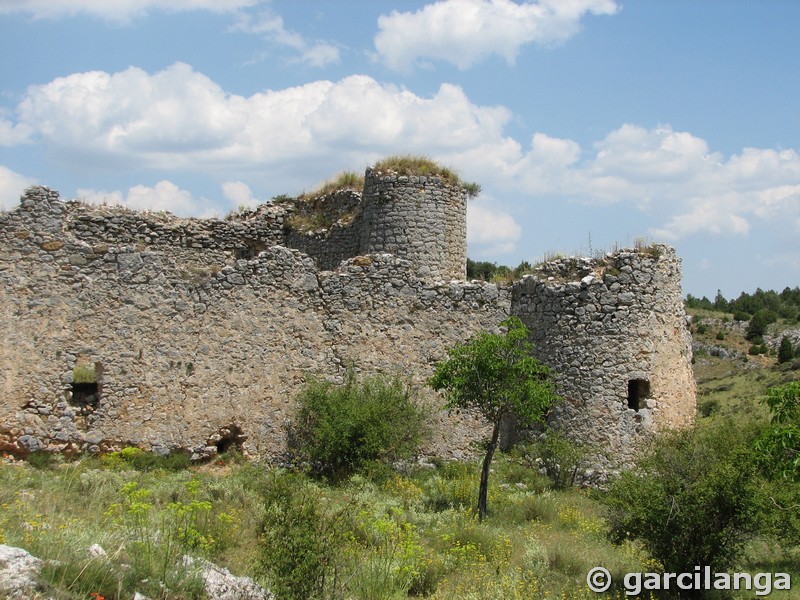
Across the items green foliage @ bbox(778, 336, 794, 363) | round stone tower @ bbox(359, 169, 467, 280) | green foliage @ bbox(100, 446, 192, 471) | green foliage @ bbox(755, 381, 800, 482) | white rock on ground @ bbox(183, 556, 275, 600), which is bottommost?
white rock on ground @ bbox(183, 556, 275, 600)

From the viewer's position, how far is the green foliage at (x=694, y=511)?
8.75 m

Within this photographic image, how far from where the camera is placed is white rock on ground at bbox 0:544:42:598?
5.51m

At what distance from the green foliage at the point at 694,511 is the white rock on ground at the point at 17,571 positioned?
6417mm

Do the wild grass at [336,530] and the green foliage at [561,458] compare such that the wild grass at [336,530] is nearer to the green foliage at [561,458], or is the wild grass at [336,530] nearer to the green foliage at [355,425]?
the green foliage at [561,458]

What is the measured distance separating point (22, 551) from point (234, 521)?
385 cm

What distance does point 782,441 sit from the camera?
7.48 m

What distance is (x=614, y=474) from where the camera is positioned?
13289 mm

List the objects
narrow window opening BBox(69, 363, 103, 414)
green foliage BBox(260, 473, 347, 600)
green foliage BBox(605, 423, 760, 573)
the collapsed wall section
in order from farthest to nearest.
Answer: narrow window opening BBox(69, 363, 103, 414), the collapsed wall section, green foliage BBox(605, 423, 760, 573), green foliage BBox(260, 473, 347, 600)

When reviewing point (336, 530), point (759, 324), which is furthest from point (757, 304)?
point (336, 530)

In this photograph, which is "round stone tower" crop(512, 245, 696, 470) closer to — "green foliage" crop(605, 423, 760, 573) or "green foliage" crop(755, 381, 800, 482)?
"green foliage" crop(605, 423, 760, 573)

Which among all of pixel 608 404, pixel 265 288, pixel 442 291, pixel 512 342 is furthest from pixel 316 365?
pixel 608 404

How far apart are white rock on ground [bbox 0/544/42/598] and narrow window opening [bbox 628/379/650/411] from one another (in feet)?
34.6

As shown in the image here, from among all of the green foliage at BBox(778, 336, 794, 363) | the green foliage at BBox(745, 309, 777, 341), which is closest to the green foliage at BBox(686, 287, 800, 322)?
the green foliage at BBox(745, 309, 777, 341)

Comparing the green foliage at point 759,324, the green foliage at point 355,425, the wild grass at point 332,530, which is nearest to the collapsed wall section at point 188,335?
the green foliage at point 355,425
